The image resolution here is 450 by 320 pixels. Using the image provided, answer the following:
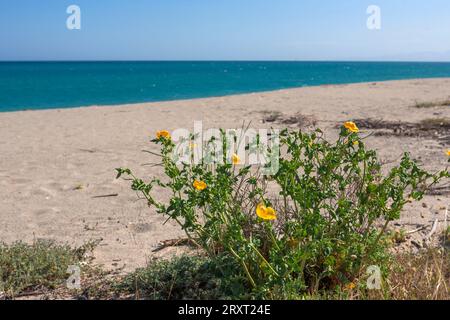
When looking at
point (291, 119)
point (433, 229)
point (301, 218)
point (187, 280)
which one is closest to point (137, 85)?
point (291, 119)

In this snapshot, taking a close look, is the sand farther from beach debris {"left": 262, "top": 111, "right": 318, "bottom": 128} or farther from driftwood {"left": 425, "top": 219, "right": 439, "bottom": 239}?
beach debris {"left": 262, "top": 111, "right": 318, "bottom": 128}

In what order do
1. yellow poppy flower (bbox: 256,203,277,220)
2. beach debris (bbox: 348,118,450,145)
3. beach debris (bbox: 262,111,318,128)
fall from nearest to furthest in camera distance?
1. yellow poppy flower (bbox: 256,203,277,220)
2. beach debris (bbox: 348,118,450,145)
3. beach debris (bbox: 262,111,318,128)

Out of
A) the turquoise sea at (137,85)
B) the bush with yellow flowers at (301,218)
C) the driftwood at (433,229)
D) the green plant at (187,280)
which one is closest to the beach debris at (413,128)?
the driftwood at (433,229)

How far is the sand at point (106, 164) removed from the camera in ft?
11.7

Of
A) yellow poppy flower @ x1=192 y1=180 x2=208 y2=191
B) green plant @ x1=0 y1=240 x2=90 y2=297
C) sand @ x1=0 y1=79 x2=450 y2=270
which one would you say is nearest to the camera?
yellow poppy flower @ x1=192 y1=180 x2=208 y2=191

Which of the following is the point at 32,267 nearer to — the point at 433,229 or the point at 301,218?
the point at 301,218

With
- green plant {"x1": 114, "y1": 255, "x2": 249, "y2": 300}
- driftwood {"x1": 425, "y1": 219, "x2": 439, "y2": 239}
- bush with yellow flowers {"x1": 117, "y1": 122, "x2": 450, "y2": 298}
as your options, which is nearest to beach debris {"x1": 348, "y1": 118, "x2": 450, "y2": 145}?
driftwood {"x1": 425, "y1": 219, "x2": 439, "y2": 239}

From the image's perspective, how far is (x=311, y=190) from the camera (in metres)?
2.21

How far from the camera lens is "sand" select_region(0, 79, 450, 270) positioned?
3.56 m

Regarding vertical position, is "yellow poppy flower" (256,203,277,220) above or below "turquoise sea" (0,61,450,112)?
below

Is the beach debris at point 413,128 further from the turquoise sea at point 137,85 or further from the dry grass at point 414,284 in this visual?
the turquoise sea at point 137,85

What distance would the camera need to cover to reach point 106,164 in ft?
19.2
